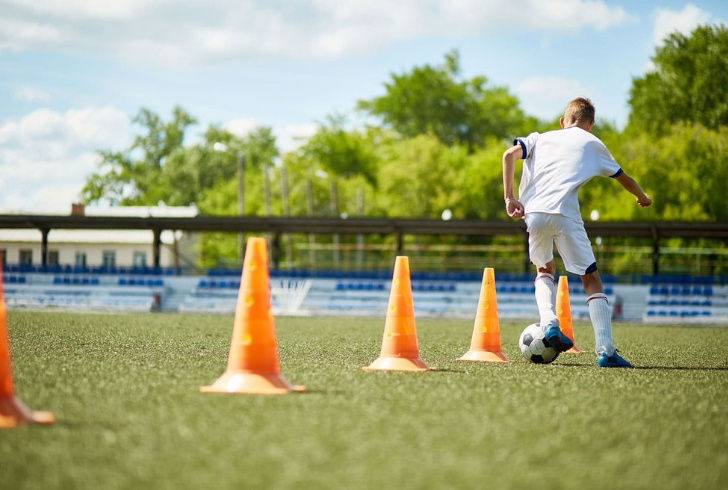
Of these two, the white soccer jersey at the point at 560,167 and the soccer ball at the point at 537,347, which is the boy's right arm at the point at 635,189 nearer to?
the white soccer jersey at the point at 560,167

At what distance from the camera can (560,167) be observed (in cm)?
836

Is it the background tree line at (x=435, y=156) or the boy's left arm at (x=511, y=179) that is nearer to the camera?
the boy's left arm at (x=511, y=179)

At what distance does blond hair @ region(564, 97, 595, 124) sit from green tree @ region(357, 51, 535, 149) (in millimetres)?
73368

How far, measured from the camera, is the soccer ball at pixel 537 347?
8.36 metres

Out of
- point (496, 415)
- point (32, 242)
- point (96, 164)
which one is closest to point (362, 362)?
point (496, 415)

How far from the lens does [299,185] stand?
71500 millimetres

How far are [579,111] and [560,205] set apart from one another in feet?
3.53

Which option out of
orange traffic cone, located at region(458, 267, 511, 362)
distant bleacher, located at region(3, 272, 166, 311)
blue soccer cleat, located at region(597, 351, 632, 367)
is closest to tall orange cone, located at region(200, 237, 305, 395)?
orange traffic cone, located at region(458, 267, 511, 362)

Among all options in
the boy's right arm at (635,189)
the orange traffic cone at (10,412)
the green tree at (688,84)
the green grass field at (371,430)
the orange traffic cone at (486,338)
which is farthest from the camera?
the green tree at (688,84)

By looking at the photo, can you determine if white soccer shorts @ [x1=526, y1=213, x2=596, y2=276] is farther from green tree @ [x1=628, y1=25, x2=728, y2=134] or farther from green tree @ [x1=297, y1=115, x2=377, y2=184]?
green tree @ [x1=297, y1=115, x2=377, y2=184]

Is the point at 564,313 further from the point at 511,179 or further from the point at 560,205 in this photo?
the point at 511,179

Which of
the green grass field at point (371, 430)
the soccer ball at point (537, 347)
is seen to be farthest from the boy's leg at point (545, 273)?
the green grass field at point (371, 430)

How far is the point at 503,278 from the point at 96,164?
231 ft

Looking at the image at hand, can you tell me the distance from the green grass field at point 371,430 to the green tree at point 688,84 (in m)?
51.9
